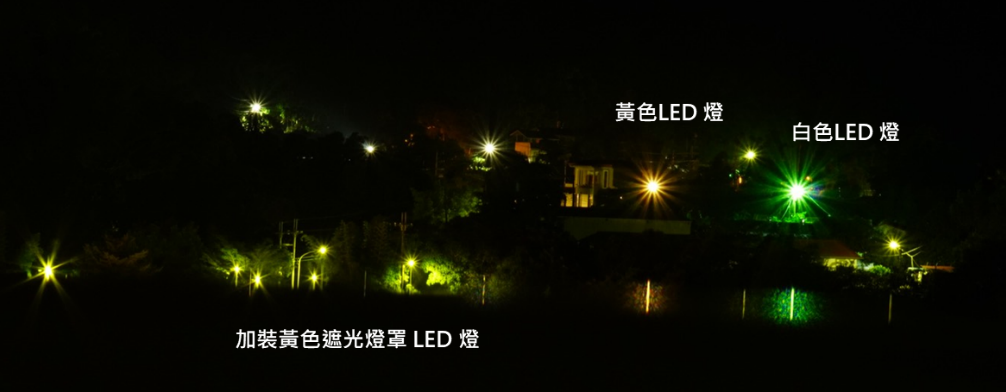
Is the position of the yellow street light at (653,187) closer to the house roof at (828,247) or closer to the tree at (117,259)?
the house roof at (828,247)

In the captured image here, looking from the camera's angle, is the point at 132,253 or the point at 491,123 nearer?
the point at 132,253

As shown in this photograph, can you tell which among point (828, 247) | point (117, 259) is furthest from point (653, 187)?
point (117, 259)

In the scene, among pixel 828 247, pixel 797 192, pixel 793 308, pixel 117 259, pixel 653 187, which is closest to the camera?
pixel 793 308

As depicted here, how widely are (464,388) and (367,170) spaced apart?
8.95m

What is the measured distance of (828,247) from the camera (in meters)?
9.38

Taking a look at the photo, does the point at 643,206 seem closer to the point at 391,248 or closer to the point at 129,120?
the point at 391,248

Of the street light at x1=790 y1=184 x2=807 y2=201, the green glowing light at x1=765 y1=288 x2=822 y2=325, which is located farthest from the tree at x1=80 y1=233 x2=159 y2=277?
the street light at x1=790 y1=184 x2=807 y2=201

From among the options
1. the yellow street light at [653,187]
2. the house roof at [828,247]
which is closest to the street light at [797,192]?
the yellow street light at [653,187]

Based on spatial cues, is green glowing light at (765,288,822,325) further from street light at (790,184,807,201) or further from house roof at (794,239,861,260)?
street light at (790,184,807,201)

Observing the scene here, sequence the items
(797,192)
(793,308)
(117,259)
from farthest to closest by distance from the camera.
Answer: (797,192), (117,259), (793,308)

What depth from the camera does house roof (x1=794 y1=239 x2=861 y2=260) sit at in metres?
8.67

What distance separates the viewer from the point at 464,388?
4227 millimetres

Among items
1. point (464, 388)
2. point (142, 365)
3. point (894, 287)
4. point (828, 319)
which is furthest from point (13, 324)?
point (894, 287)

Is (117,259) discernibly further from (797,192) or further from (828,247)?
(797,192)
